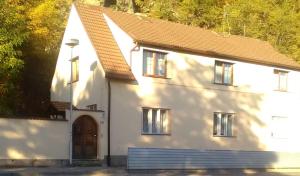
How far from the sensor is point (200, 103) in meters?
30.1

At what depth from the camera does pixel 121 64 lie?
27766mm

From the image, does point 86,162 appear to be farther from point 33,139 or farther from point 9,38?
point 9,38

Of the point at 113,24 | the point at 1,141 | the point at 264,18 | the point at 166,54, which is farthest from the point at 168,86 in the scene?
the point at 264,18

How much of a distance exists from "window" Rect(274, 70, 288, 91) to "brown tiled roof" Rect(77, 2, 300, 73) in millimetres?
629

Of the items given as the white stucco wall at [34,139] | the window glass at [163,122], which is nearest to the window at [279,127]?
the window glass at [163,122]

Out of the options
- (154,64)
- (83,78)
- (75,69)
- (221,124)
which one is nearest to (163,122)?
(154,64)

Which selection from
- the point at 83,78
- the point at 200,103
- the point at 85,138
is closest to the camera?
the point at 85,138

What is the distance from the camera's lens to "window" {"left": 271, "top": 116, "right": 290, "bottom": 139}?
34.0m

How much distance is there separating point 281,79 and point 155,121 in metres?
10.3

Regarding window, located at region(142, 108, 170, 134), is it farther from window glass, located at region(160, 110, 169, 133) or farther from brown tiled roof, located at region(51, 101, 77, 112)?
brown tiled roof, located at region(51, 101, 77, 112)

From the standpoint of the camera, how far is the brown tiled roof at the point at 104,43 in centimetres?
2692

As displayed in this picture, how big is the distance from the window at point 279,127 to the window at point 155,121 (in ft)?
27.7

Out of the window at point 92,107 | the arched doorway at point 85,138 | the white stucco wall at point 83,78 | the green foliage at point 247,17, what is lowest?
the arched doorway at point 85,138

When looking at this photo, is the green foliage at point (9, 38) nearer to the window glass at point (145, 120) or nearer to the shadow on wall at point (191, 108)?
the shadow on wall at point (191, 108)
